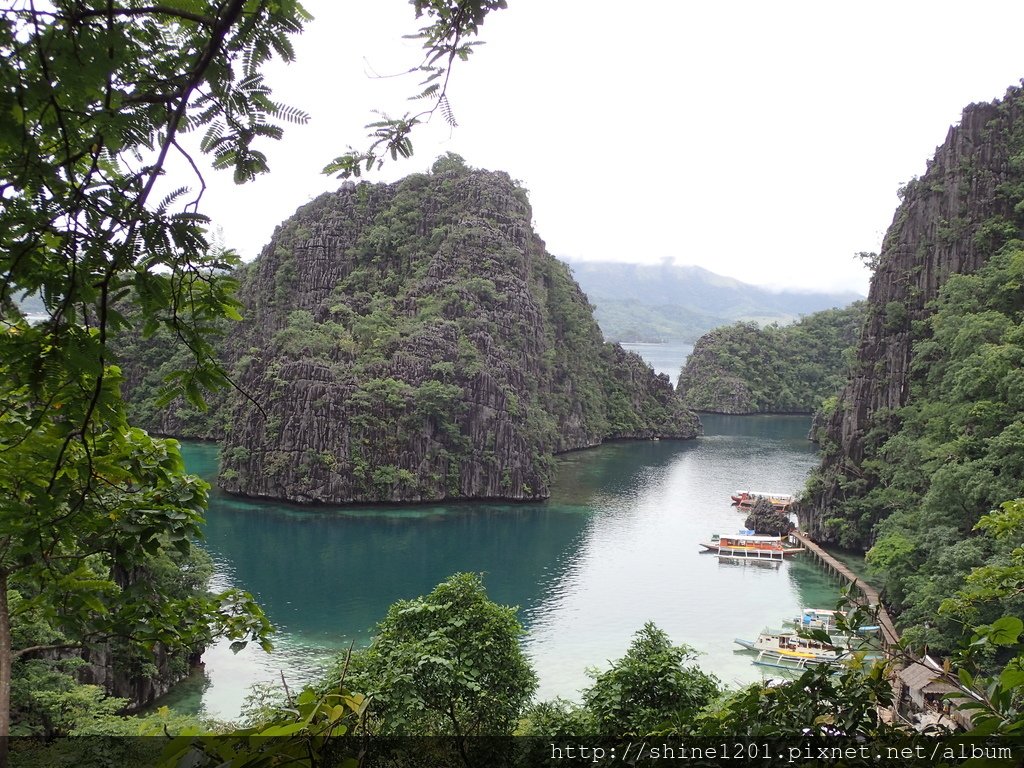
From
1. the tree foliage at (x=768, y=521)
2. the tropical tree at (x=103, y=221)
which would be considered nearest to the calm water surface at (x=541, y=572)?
the tree foliage at (x=768, y=521)

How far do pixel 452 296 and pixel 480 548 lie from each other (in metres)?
17.2

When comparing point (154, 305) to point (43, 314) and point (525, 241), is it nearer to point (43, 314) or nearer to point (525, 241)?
point (43, 314)

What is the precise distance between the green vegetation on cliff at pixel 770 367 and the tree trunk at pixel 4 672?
6246 centimetres

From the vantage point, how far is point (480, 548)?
26.1 m

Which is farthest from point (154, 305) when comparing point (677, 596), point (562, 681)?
point (677, 596)

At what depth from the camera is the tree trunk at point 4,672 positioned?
2.48 meters

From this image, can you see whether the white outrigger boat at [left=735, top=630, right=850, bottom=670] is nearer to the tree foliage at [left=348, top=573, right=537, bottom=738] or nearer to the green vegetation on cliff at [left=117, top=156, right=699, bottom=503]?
the tree foliage at [left=348, top=573, right=537, bottom=738]

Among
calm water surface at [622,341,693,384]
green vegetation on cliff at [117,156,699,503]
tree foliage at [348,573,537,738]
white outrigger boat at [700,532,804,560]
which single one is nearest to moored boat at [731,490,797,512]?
white outrigger boat at [700,532,804,560]

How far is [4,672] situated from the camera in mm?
2672

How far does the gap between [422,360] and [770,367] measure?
1548 inches

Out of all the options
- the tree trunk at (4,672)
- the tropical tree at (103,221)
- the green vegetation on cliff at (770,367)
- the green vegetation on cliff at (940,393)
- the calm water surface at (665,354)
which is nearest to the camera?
the tropical tree at (103,221)

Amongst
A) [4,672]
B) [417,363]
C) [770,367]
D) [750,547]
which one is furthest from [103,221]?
[770,367]

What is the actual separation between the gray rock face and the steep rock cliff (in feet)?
41.3

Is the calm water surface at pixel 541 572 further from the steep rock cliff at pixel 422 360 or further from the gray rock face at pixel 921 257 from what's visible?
the gray rock face at pixel 921 257
